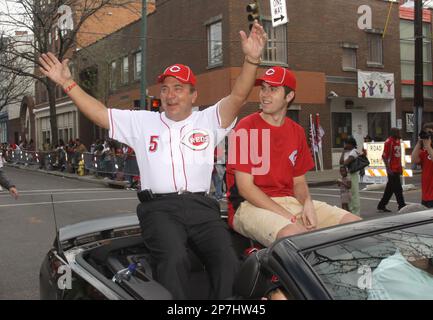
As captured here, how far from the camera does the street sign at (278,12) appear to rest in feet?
56.7

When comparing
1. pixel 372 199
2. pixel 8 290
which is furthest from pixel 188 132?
pixel 372 199

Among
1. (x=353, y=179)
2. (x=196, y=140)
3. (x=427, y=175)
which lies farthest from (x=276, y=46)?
(x=196, y=140)

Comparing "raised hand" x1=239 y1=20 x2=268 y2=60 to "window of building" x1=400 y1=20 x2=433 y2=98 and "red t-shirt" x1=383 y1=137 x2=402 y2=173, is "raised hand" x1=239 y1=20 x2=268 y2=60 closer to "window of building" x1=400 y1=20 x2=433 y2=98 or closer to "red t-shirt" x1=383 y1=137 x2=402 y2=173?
"red t-shirt" x1=383 y1=137 x2=402 y2=173

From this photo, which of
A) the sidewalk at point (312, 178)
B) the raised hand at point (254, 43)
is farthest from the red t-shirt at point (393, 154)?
the raised hand at point (254, 43)

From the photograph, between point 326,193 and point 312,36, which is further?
point 312,36

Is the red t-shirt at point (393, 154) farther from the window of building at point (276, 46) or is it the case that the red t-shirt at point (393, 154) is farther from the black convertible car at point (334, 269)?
the window of building at point (276, 46)

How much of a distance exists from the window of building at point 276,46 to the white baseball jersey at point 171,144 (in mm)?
19068

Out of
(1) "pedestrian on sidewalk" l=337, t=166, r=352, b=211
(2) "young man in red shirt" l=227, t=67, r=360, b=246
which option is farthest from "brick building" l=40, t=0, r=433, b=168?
(2) "young man in red shirt" l=227, t=67, r=360, b=246

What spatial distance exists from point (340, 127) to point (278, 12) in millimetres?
8506

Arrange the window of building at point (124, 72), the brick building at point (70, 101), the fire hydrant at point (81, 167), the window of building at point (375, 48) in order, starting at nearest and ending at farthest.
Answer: the fire hydrant at point (81, 167) → the window of building at point (375, 48) → the window of building at point (124, 72) → the brick building at point (70, 101)
